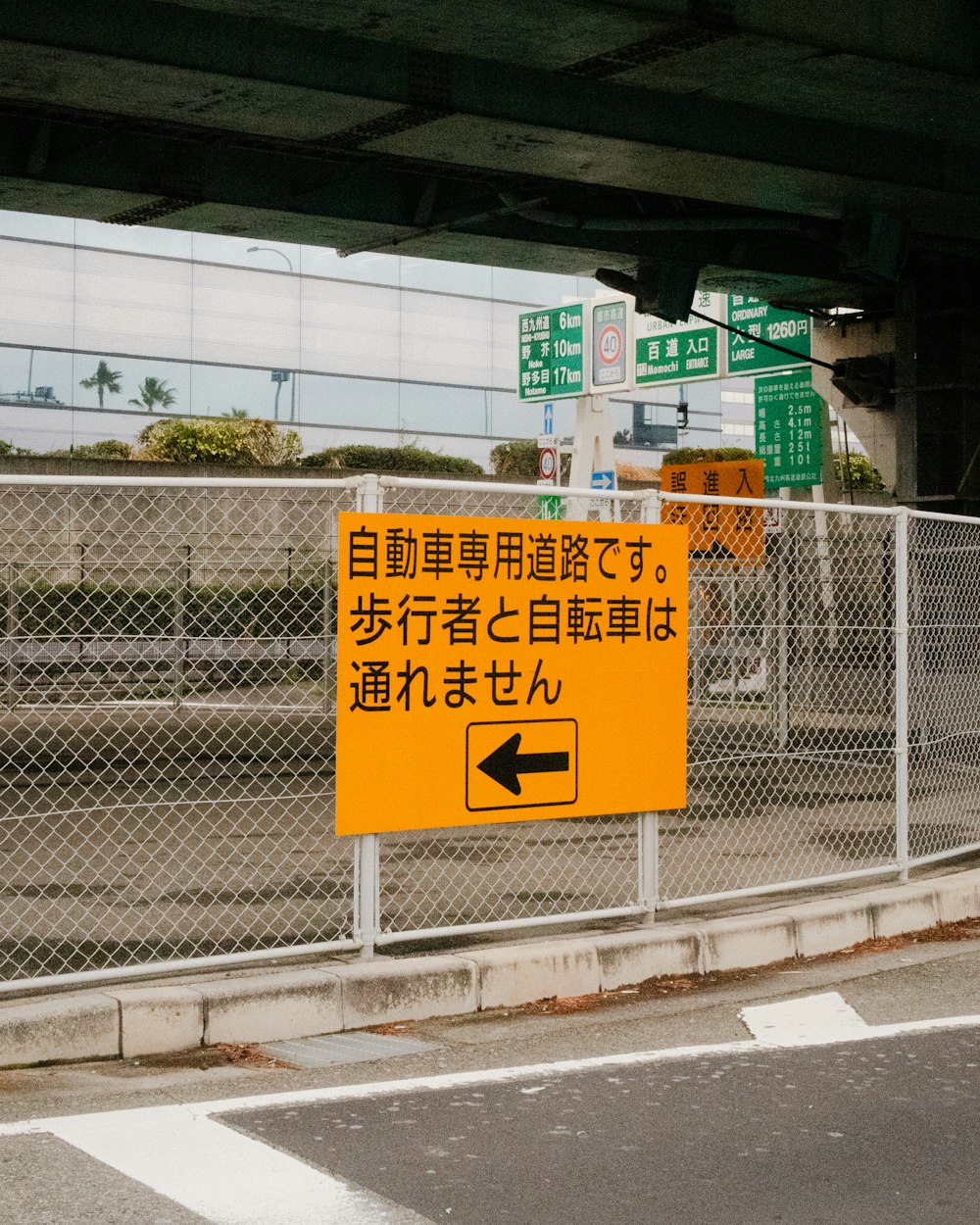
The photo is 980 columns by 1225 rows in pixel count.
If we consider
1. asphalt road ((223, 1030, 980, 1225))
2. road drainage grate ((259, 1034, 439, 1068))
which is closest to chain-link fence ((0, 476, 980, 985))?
road drainage grate ((259, 1034, 439, 1068))

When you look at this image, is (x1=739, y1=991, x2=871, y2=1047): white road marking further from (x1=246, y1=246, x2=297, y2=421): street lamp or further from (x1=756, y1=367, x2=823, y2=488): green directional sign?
(x1=246, y1=246, x2=297, y2=421): street lamp

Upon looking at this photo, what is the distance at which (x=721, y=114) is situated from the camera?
11734mm

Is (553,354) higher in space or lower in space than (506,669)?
higher

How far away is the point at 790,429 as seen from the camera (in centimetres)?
2198

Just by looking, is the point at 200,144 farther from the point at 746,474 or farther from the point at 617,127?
the point at 746,474

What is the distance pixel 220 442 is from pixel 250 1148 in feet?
90.8

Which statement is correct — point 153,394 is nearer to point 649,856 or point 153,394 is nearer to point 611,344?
point 611,344

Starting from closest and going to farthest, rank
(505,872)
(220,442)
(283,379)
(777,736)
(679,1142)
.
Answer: (679,1142) → (505,872) → (777,736) → (220,442) → (283,379)

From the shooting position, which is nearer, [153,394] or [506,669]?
[506,669]

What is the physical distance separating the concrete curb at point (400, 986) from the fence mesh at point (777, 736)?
578 millimetres

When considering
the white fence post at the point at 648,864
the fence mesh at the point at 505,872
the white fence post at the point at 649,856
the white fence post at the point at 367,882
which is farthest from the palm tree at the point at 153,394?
the white fence post at the point at 367,882

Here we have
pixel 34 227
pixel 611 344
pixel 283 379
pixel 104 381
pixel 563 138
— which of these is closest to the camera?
pixel 563 138

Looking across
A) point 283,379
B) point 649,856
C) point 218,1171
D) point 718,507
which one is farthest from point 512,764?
point 283,379

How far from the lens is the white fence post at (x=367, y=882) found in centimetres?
650
